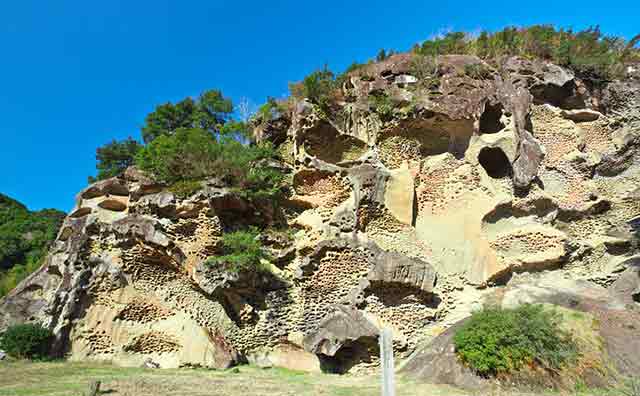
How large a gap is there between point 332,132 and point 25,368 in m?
10.3

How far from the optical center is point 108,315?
11.3 meters

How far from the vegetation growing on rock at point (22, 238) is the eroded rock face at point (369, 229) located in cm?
916

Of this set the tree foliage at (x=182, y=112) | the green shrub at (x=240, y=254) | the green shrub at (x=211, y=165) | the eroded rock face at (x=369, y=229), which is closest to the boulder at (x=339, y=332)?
the eroded rock face at (x=369, y=229)

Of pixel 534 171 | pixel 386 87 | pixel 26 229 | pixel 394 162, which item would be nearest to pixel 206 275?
pixel 394 162

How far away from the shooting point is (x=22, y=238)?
79.0 feet

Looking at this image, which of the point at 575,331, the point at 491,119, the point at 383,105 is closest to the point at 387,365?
the point at 575,331

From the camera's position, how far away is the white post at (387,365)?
3.50m

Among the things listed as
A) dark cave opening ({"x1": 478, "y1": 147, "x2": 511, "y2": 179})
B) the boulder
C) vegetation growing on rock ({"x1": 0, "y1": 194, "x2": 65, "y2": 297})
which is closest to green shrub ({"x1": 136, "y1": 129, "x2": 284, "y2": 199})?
the boulder

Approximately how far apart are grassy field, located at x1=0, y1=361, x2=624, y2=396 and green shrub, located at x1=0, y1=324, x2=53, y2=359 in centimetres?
48

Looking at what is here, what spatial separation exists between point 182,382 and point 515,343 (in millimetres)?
6783

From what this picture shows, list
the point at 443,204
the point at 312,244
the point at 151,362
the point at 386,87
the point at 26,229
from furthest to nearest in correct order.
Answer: the point at 26,229, the point at 386,87, the point at 443,204, the point at 312,244, the point at 151,362

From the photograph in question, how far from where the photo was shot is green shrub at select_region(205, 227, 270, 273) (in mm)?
10992

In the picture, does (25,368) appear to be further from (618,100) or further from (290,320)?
(618,100)

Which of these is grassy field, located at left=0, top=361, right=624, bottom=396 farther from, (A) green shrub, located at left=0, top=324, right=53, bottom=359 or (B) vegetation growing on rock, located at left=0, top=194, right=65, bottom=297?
(B) vegetation growing on rock, located at left=0, top=194, right=65, bottom=297
